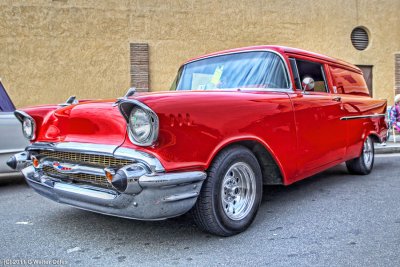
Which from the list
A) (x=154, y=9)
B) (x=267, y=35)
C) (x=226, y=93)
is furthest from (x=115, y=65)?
(x=226, y=93)

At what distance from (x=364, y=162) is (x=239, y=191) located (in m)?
3.12

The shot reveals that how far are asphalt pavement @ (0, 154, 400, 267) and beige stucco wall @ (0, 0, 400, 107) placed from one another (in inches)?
255

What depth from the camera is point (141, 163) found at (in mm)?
2510

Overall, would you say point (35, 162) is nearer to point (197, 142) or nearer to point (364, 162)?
point (197, 142)

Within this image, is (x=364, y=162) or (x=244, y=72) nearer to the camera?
(x=244, y=72)

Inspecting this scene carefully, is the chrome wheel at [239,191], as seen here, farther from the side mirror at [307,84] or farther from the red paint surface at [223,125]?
the side mirror at [307,84]

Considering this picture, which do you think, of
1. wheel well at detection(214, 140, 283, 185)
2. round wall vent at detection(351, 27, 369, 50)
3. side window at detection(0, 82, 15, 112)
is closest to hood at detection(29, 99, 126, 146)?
wheel well at detection(214, 140, 283, 185)

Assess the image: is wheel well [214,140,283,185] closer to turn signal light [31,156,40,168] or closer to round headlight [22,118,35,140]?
turn signal light [31,156,40,168]

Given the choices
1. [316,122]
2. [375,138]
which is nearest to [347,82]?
[375,138]

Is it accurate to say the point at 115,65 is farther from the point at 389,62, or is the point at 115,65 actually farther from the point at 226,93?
the point at 389,62

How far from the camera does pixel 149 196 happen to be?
252cm

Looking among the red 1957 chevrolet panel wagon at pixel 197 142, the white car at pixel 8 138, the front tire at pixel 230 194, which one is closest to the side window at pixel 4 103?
the white car at pixel 8 138

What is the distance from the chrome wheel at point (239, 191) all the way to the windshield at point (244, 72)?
3.02 feet

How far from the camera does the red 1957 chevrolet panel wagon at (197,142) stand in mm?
2570
